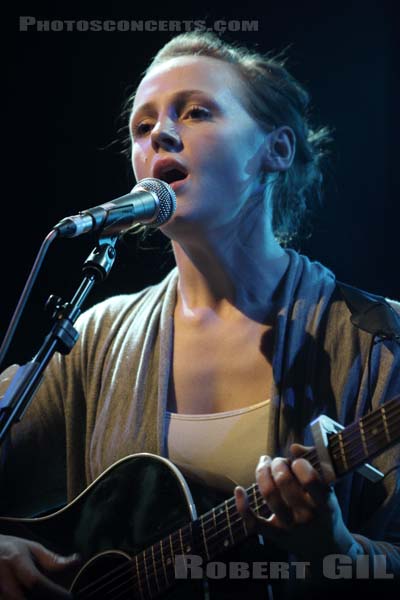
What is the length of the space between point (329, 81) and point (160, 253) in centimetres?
76

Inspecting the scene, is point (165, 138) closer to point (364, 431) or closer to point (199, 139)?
point (199, 139)

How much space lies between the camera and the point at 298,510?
1258 millimetres

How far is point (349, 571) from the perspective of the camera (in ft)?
4.44

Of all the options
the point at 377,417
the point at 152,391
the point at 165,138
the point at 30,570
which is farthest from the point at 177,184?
the point at 30,570

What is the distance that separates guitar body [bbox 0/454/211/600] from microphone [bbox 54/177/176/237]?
0.55m

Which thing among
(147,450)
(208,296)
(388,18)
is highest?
(388,18)

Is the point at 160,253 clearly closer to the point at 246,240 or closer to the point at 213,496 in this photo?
the point at 246,240

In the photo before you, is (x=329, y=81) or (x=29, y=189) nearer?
(x=329, y=81)

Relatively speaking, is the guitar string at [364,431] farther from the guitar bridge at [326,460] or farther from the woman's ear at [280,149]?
the woman's ear at [280,149]

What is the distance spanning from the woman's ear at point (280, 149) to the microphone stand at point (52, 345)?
27.6 inches

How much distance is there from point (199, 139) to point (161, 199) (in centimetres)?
38

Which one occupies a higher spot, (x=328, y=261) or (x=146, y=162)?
(x=146, y=162)

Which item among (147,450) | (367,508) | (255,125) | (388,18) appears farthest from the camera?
(388,18)

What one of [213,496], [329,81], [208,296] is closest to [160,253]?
[208,296]
